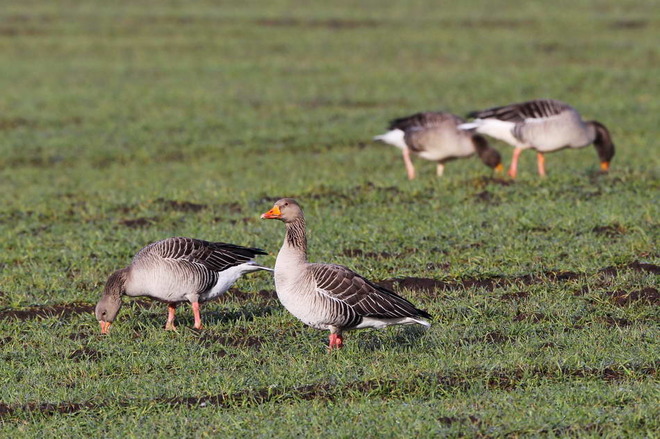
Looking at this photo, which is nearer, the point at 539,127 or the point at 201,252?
the point at 201,252

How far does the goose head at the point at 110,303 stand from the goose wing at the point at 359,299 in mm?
2115

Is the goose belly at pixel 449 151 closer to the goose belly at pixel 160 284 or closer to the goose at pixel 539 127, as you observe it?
the goose at pixel 539 127

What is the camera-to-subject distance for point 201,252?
977 cm

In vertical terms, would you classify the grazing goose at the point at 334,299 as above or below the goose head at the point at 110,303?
above

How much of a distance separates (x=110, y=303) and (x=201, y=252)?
1025mm

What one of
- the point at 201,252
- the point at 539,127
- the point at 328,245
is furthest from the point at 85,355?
the point at 539,127

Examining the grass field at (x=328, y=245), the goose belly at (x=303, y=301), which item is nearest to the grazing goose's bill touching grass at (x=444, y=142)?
the grass field at (x=328, y=245)

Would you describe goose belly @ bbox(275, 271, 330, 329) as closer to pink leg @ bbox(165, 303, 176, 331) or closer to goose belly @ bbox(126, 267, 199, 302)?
goose belly @ bbox(126, 267, 199, 302)

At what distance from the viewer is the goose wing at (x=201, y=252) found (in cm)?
964

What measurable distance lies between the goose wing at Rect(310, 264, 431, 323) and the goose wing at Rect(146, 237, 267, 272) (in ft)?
5.05

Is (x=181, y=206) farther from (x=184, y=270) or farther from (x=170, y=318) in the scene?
(x=184, y=270)

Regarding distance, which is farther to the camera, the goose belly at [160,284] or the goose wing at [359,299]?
the goose belly at [160,284]

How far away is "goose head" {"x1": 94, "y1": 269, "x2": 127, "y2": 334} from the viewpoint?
9.43 meters

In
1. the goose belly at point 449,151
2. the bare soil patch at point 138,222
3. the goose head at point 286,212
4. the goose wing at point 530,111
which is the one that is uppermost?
the goose head at point 286,212
